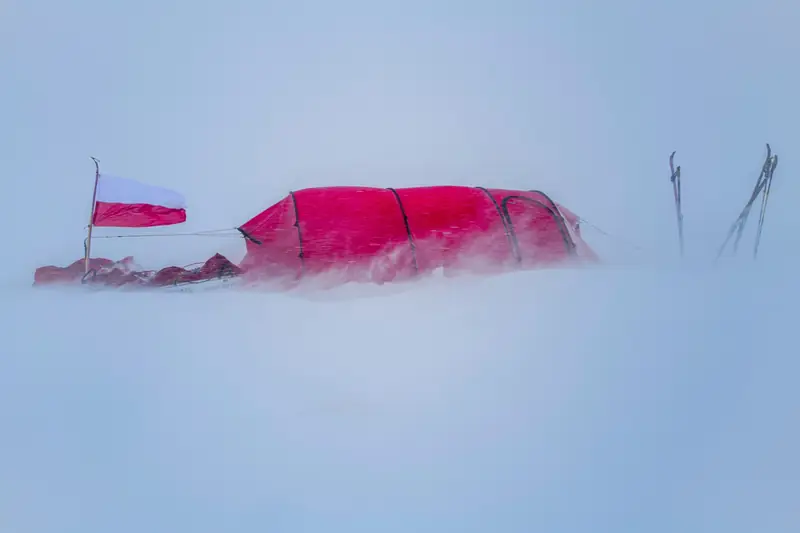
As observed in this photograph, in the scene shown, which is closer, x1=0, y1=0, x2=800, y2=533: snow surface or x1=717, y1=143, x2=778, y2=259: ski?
x1=0, y1=0, x2=800, y2=533: snow surface

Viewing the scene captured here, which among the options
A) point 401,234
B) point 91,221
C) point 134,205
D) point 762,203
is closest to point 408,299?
point 401,234

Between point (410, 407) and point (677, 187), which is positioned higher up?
point (677, 187)

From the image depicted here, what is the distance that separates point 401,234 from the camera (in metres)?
1.54

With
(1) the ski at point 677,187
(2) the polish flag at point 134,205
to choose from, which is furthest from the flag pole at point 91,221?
(1) the ski at point 677,187

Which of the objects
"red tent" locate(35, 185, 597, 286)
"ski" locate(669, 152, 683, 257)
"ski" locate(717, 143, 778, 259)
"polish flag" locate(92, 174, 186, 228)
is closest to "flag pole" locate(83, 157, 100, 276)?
"polish flag" locate(92, 174, 186, 228)

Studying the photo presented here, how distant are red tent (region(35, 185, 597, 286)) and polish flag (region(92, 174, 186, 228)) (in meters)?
0.17

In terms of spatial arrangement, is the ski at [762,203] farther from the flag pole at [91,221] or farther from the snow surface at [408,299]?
the flag pole at [91,221]

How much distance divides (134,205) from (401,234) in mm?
720

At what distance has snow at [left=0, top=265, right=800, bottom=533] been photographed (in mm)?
1264

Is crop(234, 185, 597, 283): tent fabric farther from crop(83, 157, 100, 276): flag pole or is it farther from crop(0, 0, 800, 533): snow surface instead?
crop(83, 157, 100, 276): flag pole

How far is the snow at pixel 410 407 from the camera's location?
1.26m

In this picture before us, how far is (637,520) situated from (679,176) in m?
0.92

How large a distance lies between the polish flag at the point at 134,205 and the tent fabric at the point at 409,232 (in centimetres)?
21

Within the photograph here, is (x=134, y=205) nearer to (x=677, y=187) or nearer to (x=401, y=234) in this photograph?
(x=401, y=234)
